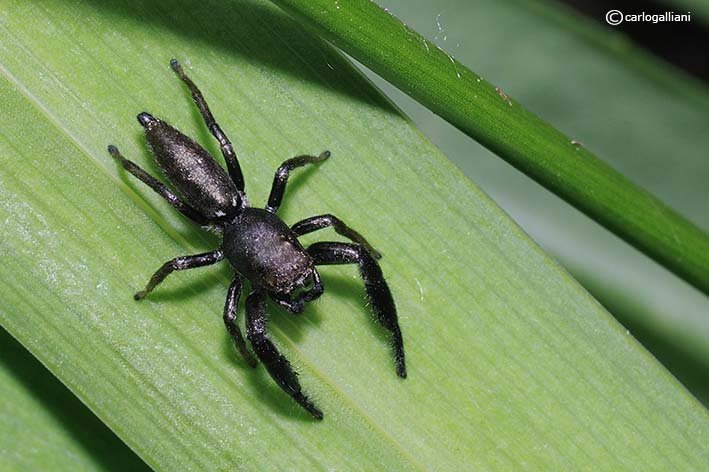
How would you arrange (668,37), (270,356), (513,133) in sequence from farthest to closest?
1. (668,37)
2. (270,356)
3. (513,133)

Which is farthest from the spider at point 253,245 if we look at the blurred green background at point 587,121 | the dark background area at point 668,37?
the dark background area at point 668,37

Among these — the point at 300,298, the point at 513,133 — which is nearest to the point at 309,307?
the point at 300,298

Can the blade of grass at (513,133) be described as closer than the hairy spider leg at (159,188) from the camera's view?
Yes

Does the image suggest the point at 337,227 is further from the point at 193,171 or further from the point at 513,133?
the point at 513,133

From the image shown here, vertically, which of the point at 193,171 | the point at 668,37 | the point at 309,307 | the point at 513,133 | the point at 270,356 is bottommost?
the point at 270,356

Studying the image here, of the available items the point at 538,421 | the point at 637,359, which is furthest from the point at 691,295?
the point at 538,421

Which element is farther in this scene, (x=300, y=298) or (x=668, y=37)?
(x=668, y=37)

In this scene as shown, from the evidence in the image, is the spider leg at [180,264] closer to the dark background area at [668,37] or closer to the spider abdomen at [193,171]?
the spider abdomen at [193,171]
